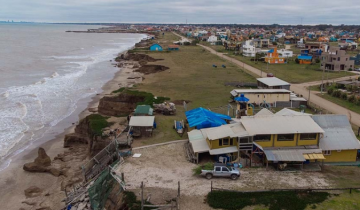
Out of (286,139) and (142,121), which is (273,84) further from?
(142,121)

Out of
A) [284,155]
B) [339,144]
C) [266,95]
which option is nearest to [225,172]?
[284,155]

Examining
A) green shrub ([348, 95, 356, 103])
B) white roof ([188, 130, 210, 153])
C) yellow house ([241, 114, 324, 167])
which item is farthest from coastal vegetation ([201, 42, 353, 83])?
white roof ([188, 130, 210, 153])

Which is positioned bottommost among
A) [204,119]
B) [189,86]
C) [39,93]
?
[39,93]

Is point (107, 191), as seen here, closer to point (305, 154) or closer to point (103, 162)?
point (103, 162)

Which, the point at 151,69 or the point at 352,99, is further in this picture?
the point at 151,69

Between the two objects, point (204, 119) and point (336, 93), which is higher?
point (336, 93)

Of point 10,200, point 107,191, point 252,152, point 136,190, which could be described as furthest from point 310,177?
point 10,200

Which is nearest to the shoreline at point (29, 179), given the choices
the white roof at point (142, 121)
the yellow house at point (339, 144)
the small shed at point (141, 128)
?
the small shed at point (141, 128)
